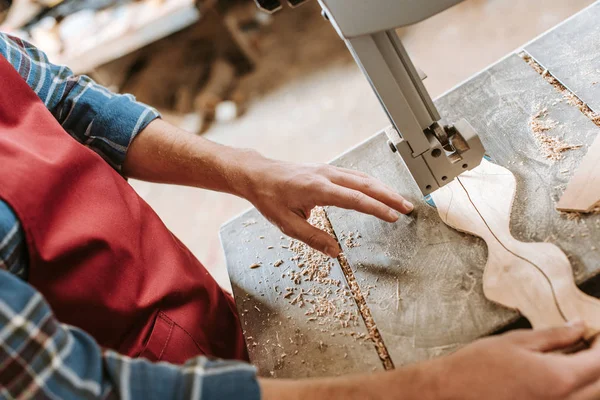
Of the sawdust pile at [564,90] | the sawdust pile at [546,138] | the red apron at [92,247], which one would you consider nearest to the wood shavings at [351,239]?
the red apron at [92,247]

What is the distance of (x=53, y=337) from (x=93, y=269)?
243 mm

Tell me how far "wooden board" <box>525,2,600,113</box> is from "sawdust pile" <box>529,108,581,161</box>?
102 mm

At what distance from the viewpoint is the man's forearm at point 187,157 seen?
115 cm

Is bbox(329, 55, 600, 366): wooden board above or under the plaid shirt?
under

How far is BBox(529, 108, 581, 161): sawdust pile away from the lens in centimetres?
109

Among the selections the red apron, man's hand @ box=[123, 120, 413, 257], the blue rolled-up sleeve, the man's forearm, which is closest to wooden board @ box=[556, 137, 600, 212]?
man's hand @ box=[123, 120, 413, 257]

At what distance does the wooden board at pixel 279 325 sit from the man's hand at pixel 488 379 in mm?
241

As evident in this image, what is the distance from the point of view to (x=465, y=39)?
284cm

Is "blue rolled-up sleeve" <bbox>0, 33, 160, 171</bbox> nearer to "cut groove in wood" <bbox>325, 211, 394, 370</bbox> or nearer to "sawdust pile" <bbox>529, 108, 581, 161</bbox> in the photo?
"cut groove in wood" <bbox>325, 211, 394, 370</bbox>

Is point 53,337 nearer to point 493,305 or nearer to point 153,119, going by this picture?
point 153,119

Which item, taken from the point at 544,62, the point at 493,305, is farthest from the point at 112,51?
the point at 493,305

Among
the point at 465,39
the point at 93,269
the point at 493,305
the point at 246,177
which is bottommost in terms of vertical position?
the point at 465,39

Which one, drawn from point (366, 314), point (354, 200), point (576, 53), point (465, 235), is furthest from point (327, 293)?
point (576, 53)

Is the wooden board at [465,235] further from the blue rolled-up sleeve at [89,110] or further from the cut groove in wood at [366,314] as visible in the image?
the blue rolled-up sleeve at [89,110]
